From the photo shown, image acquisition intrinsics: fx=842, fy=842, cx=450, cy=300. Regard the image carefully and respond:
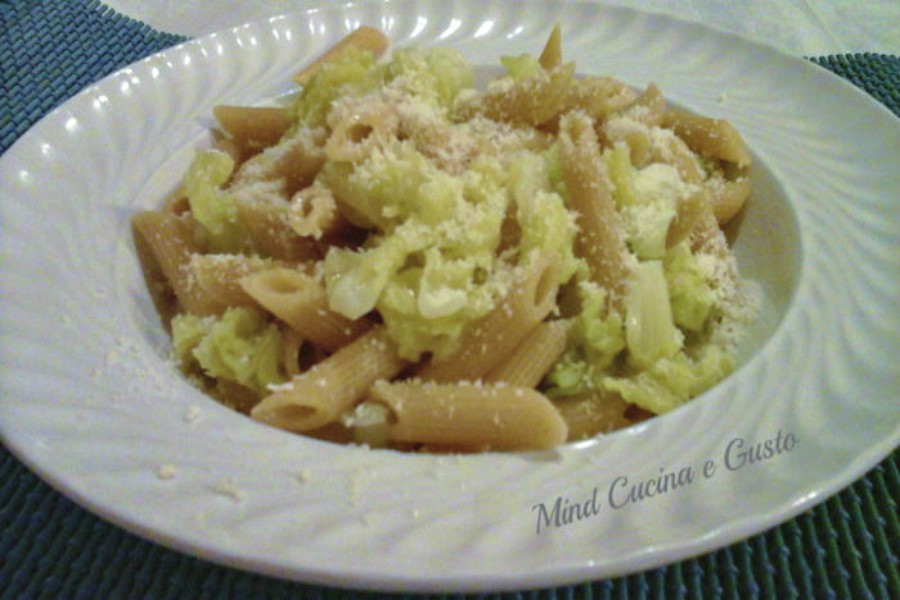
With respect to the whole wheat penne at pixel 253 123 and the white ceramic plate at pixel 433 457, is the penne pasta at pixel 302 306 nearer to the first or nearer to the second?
the white ceramic plate at pixel 433 457

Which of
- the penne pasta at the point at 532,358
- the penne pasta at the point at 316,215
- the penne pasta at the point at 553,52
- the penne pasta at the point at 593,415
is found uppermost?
the penne pasta at the point at 553,52

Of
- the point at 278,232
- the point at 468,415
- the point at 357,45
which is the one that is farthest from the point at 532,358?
the point at 357,45

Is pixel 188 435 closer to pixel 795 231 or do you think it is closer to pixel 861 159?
pixel 795 231

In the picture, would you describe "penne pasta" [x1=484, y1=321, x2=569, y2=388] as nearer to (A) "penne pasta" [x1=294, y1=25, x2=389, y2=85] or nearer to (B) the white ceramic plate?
(B) the white ceramic plate

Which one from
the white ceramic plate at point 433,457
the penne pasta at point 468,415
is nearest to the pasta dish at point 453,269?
the penne pasta at point 468,415

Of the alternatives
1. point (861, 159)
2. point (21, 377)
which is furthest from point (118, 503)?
point (861, 159)

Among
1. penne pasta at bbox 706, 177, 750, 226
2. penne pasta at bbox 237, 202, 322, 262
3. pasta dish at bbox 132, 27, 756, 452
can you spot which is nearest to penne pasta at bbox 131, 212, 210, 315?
pasta dish at bbox 132, 27, 756, 452

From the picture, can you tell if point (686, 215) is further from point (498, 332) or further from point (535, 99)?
point (498, 332)
